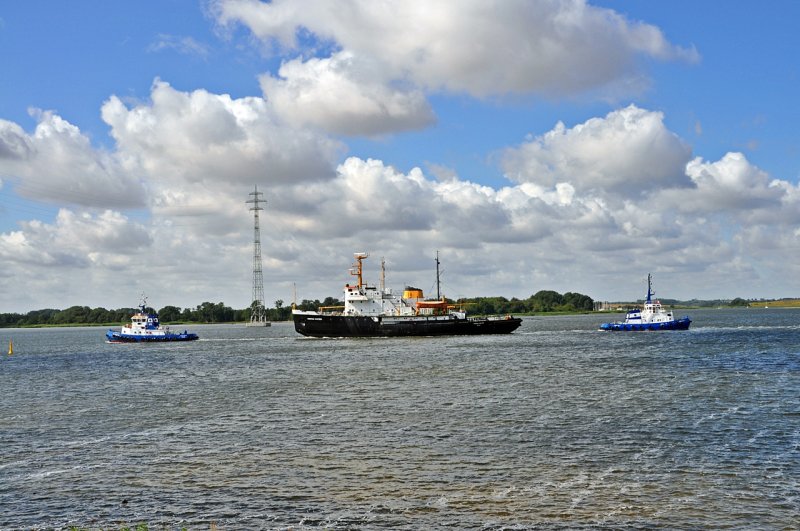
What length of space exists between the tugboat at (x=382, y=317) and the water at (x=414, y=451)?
63.4 meters

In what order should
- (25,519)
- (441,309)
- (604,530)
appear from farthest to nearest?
(441,309) → (25,519) → (604,530)

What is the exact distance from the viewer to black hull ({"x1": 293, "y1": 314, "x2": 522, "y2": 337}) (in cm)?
12762

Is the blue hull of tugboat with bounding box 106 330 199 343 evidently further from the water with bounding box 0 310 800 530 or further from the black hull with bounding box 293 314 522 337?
the water with bounding box 0 310 800 530

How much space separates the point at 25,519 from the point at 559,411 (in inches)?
1086

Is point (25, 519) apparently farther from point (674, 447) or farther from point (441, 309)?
point (441, 309)

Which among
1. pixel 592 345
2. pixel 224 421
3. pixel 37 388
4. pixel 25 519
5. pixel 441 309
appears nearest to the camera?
pixel 25 519

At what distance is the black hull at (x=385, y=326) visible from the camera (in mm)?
127625

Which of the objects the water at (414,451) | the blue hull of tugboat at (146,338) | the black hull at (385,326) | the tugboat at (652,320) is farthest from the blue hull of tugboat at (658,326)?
the blue hull of tugboat at (146,338)

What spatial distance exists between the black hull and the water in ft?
207

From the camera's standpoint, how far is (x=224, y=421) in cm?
4022

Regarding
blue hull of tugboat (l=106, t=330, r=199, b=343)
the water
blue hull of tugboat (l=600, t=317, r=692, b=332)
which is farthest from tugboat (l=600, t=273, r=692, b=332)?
blue hull of tugboat (l=106, t=330, r=199, b=343)

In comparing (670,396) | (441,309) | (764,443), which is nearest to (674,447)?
(764,443)

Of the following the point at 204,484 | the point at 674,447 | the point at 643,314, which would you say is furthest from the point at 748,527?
the point at 643,314

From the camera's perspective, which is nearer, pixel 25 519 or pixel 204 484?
pixel 25 519
